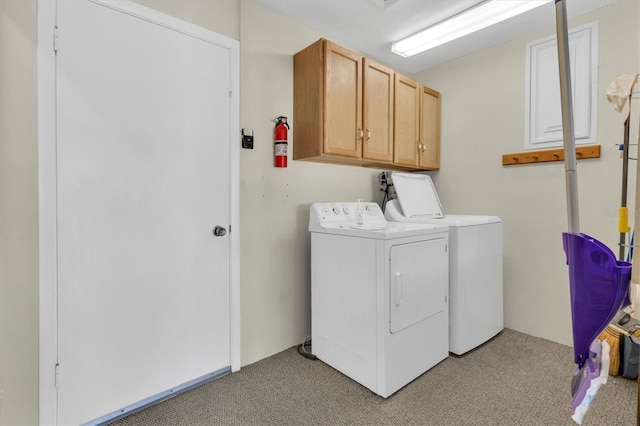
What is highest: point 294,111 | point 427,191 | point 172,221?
point 294,111

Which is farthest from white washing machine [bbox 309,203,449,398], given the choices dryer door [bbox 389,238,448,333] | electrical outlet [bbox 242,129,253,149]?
electrical outlet [bbox 242,129,253,149]

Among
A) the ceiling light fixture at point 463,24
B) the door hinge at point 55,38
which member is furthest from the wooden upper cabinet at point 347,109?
the door hinge at point 55,38

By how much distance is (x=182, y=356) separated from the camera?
1882 mm

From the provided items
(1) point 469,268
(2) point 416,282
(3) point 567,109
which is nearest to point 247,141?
(2) point 416,282

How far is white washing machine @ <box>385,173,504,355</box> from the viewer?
227 cm

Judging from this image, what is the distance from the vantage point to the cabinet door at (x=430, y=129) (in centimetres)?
300

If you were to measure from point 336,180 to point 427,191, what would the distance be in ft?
3.07

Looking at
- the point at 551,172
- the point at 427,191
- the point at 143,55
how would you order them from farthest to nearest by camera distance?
the point at 427,191
the point at 551,172
the point at 143,55

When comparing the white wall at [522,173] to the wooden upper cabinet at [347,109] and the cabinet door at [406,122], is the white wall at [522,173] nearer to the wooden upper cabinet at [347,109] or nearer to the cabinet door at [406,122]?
the cabinet door at [406,122]

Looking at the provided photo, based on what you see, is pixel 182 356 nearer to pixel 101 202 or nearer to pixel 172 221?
pixel 172 221

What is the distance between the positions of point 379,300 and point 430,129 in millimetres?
2000

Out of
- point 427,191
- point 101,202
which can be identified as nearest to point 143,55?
point 101,202

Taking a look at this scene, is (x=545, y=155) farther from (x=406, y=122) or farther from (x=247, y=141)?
(x=247, y=141)

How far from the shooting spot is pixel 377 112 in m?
2.55
